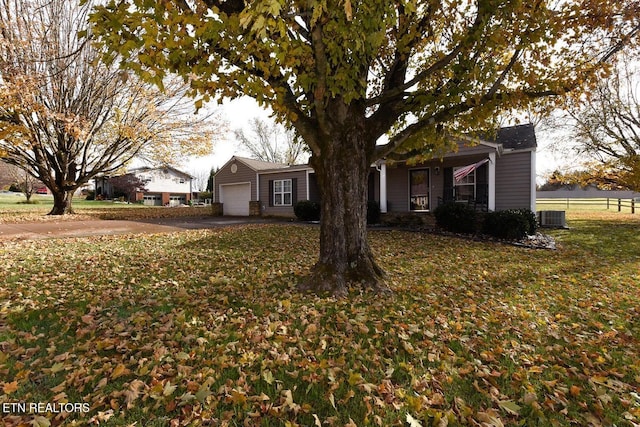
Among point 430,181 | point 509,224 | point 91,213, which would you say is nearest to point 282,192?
point 430,181

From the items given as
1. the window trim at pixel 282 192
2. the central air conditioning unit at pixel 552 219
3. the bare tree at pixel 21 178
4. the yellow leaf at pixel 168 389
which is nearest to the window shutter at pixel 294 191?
the window trim at pixel 282 192

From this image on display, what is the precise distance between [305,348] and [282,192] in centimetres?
1658

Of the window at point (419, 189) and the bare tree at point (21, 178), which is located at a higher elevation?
the bare tree at point (21, 178)

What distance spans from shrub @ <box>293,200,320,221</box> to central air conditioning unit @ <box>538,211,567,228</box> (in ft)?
33.8

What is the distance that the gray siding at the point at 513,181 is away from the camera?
481 inches

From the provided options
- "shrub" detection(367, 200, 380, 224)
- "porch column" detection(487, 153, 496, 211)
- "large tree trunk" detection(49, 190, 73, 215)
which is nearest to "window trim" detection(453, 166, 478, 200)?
"porch column" detection(487, 153, 496, 211)

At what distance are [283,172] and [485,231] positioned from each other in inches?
463

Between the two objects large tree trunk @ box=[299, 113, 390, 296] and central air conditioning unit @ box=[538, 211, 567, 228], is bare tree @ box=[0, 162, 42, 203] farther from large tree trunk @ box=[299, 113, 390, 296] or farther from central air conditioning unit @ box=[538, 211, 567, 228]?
central air conditioning unit @ box=[538, 211, 567, 228]

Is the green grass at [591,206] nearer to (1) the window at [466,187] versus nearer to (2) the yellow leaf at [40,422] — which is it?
(1) the window at [466,187]

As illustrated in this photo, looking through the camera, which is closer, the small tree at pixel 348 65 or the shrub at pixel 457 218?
the small tree at pixel 348 65

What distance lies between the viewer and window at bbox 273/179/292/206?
18966mm

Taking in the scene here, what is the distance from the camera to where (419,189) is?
14984 mm

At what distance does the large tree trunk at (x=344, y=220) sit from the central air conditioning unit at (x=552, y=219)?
43.0ft

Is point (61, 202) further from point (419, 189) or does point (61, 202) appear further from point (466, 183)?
point (466, 183)
